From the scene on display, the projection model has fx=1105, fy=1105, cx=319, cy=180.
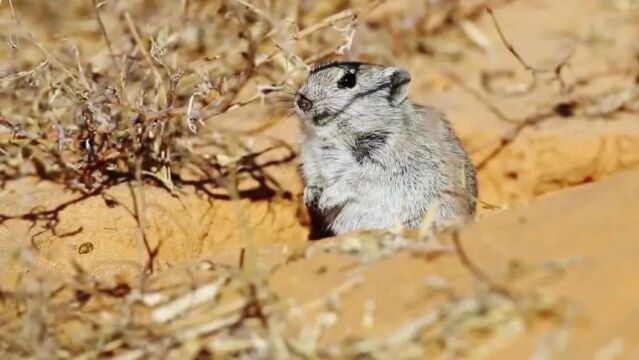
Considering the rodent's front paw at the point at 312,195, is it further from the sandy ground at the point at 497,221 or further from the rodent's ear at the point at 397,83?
the rodent's ear at the point at 397,83

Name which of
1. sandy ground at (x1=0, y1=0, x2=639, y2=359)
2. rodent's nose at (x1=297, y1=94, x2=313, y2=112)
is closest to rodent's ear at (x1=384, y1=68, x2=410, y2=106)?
rodent's nose at (x1=297, y1=94, x2=313, y2=112)

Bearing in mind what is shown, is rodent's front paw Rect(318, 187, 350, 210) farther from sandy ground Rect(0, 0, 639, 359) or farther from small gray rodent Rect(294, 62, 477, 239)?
sandy ground Rect(0, 0, 639, 359)

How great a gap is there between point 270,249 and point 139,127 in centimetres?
147

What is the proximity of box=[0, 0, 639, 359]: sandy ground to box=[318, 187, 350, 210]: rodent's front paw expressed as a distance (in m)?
0.44

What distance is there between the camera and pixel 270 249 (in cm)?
430

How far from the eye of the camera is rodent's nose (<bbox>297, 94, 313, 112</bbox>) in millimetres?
5430

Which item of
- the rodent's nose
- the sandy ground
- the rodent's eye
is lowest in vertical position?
the sandy ground

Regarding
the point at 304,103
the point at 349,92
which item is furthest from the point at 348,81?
the point at 304,103

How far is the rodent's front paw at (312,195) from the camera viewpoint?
221 inches

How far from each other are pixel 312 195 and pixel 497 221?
1789mm

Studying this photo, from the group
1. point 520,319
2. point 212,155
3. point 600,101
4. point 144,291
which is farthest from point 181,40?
point 520,319

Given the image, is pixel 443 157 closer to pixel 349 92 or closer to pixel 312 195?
pixel 349 92

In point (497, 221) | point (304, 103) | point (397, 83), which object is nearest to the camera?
point (497, 221)

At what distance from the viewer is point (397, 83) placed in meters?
5.58
